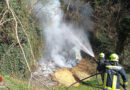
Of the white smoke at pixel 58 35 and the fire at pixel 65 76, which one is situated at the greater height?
the white smoke at pixel 58 35

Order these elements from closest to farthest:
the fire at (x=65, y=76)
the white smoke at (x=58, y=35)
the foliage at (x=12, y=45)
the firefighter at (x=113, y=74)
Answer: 1. the firefighter at (x=113, y=74)
2. the foliage at (x=12, y=45)
3. the fire at (x=65, y=76)
4. the white smoke at (x=58, y=35)

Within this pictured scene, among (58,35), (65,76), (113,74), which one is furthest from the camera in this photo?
(58,35)

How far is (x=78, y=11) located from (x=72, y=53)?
459cm

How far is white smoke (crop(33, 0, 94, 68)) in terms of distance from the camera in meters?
11.4

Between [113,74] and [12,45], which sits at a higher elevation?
[12,45]

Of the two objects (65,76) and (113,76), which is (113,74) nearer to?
(113,76)

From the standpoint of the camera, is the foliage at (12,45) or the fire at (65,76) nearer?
the foliage at (12,45)

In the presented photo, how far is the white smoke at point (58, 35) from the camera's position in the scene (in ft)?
37.3

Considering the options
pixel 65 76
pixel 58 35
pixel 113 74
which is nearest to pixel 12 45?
pixel 65 76

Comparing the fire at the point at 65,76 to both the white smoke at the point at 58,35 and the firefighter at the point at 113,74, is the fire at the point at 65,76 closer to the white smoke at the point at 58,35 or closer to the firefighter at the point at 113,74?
the white smoke at the point at 58,35

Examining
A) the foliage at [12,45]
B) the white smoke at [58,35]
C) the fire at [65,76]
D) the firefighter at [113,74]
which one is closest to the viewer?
the firefighter at [113,74]

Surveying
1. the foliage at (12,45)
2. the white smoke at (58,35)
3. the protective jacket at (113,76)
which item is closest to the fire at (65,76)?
the white smoke at (58,35)

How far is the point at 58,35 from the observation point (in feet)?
48.6

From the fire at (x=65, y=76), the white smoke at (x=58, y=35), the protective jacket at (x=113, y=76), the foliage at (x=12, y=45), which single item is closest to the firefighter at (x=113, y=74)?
the protective jacket at (x=113, y=76)
